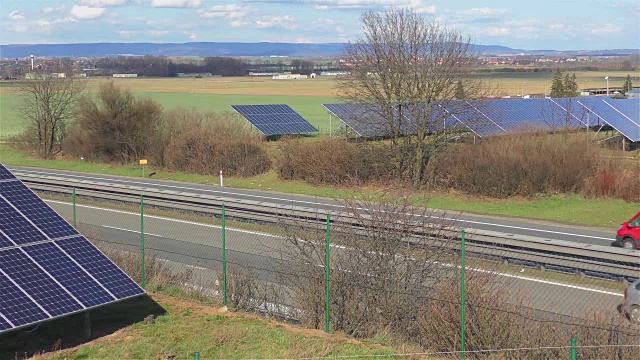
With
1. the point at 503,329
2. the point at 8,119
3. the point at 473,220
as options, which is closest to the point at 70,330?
the point at 503,329

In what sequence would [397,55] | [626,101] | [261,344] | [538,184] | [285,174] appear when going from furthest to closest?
[626,101]
[285,174]
[397,55]
[538,184]
[261,344]

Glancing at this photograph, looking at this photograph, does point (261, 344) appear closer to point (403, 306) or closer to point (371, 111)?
point (403, 306)

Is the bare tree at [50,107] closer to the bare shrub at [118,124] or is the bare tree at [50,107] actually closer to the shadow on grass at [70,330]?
the bare shrub at [118,124]

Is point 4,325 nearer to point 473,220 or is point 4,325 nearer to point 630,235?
point 630,235

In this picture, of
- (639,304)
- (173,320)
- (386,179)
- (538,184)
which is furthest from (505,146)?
(173,320)

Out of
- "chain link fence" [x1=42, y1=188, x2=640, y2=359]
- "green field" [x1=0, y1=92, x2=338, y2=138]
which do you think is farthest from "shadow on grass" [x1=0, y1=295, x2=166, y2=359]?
"green field" [x1=0, y1=92, x2=338, y2=138]

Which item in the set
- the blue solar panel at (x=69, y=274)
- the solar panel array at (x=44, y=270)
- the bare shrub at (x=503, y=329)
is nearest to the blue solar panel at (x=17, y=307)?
the solar panel array at (x=44, y=270)
